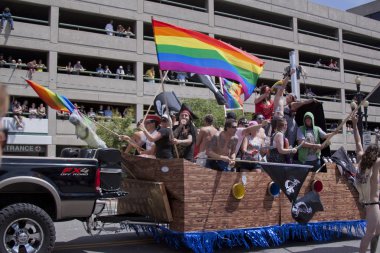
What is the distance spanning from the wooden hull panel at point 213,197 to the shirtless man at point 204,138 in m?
0.72

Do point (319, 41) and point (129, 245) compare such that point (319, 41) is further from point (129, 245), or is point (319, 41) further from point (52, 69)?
point (129, 245)

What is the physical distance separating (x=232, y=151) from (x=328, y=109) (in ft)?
131

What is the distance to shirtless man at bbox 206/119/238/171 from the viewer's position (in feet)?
24.3

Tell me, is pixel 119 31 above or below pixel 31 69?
above

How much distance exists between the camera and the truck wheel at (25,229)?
580 cm

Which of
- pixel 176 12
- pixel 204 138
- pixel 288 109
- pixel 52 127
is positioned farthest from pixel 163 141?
pixel 176 12

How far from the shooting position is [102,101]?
107 feet

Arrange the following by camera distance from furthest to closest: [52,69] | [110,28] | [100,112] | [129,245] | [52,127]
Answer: [110,28] < [52,69] < [52,127] < [100,112] < [129,245]

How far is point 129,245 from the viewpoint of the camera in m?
7.62

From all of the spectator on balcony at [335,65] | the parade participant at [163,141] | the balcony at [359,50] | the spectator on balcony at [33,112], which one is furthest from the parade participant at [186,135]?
the balcony at [359,50]

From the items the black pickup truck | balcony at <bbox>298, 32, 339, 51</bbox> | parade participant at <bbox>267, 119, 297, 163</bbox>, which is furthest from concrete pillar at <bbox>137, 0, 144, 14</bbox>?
the black pickup truck

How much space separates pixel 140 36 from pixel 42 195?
29.8 m

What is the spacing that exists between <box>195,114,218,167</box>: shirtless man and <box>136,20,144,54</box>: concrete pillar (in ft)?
90.9

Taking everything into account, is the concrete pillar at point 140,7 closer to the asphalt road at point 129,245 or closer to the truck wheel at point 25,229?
the asphalt road at point 129,245
